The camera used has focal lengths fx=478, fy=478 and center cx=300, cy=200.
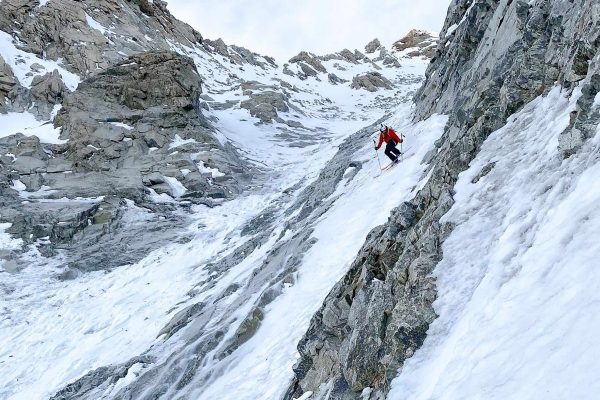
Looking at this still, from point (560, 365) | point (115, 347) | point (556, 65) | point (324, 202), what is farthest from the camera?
point (324, 202)

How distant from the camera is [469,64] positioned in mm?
20219

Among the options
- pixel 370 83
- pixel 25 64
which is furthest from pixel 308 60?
pixel 25 64

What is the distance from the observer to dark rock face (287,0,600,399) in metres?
6.86

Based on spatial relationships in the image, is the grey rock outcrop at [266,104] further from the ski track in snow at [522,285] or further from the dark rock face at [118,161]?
the ski track in snow at [522,285]

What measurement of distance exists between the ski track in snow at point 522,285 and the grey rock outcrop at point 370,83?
8107 cm

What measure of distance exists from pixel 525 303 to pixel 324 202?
15030 millimetres

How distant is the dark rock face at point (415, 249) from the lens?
6.86m

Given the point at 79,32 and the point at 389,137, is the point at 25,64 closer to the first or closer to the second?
the point at 79,32

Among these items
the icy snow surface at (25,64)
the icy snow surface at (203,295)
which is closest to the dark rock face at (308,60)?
the icy snow surface at (25,64)

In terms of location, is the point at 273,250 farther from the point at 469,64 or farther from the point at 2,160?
the point at 2,160

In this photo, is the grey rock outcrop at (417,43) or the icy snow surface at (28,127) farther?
the grey rock outcrop at (417,43)

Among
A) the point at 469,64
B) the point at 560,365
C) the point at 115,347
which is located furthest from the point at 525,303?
the point at 469,64

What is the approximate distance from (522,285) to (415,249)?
2.48m

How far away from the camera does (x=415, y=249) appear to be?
791 cm
